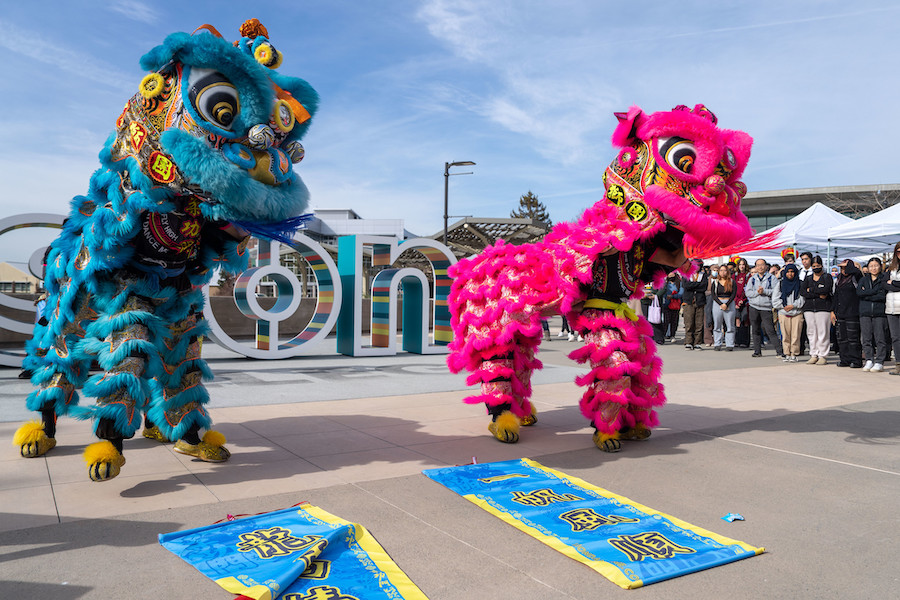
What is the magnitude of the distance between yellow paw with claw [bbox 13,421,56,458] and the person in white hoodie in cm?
1120

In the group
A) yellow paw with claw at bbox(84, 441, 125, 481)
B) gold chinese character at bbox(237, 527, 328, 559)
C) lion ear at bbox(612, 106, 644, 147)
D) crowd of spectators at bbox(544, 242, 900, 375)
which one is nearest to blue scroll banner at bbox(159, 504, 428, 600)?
gold chinese character at bbox(237, 527, 328, 559)

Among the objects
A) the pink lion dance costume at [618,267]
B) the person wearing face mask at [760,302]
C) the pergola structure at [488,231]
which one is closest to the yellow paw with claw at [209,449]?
the pink lion dance costume at [618,267]

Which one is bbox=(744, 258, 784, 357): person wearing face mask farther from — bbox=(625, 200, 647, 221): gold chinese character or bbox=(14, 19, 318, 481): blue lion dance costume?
bbox=(14, 19, 318, 481): blue lion dance costume

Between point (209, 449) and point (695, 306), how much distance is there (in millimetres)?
12059

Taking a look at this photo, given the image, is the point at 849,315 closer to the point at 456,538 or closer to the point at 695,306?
the point at 695,306

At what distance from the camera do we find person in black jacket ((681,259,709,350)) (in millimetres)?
13766

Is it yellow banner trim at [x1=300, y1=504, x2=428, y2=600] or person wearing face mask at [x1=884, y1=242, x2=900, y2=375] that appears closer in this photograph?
yellow banner trim at [x1=300, y1=504, x2=428, y2=600]

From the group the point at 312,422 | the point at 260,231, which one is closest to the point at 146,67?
the point at 260,231

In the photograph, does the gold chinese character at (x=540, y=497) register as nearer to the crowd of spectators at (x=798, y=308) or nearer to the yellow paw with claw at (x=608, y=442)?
the yellow paw with claw at (x=608, y=442)

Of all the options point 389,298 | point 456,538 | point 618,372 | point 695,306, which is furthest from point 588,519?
point 695,306

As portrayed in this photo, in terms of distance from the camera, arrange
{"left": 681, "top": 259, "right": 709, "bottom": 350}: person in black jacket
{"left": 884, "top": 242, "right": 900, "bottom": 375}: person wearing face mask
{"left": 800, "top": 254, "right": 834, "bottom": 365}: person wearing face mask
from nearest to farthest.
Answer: {"left": 884, "top": 242, "right": 900, "bottom": 375}: person wearing face mask
{"left": 800, "top": 254, "right": 834, "bottom": 365}: person wearing face mask
{"left": 681, "top": 259, "right": 709, "bottom": 350}: person in black jacket

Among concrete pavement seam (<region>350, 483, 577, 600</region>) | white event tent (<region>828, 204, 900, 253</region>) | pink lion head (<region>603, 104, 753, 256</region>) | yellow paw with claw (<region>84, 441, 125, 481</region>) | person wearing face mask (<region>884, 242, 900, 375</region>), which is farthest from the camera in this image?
white event tent (<region>828, 204, 900, 253</region>)

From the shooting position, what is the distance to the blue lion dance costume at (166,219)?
3.43 meters

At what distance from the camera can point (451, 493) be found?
12.0ft
